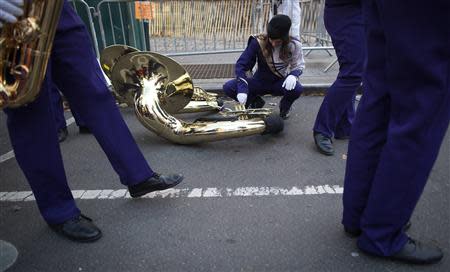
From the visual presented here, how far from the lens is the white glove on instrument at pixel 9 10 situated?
1.36 metres

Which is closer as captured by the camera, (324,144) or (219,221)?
(219,221)

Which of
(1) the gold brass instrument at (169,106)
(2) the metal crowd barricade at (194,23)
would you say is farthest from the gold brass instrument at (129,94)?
(2) the metal crowd barricade at (194,23)

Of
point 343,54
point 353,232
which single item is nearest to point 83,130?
point 343,54

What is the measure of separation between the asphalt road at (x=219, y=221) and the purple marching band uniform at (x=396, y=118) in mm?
237

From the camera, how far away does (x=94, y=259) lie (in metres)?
1.91

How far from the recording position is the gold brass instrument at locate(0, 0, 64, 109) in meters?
1.57

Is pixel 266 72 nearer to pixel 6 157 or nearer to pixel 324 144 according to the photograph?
pixel 324 144

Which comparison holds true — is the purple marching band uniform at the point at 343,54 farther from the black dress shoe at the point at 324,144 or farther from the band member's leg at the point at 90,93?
the band member's leg at the point at 90,93

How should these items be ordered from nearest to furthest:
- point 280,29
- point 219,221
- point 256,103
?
point 219,221 < point 280,29 < point 256,103

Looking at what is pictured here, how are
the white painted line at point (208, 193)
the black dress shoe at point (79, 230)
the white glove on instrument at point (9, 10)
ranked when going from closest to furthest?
the white glove on instrument at point (9, 10) < the black dress shoe at point (79, 230) < the white painted line at point (208, 193)

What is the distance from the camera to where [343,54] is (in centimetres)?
278

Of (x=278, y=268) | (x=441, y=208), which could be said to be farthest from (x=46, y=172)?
(x=441, y=208)

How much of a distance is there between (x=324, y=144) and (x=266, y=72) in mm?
1111

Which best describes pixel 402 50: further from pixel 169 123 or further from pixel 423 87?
pixel 169 123
